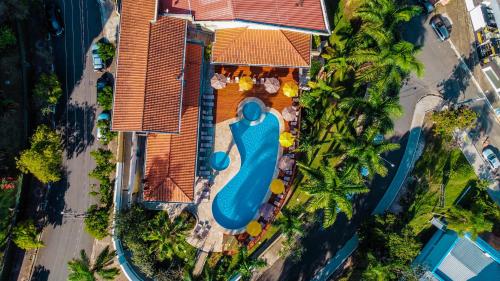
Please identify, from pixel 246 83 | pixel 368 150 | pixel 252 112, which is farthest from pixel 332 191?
pixel 246 83

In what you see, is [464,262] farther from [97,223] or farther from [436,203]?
[97,223]

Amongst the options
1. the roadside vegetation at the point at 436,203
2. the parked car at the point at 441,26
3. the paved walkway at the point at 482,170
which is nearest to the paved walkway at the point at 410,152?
the roadside vegetation at the point at 436,203

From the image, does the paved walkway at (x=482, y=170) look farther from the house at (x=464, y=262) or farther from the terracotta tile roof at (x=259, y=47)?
the terracotta tile roof at (x=259, y=47)

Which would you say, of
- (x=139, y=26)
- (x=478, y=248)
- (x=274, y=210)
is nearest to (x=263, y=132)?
(x=274, y=210)

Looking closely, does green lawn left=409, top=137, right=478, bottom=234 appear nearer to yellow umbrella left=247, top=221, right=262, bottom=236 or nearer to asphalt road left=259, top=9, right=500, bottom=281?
asphalt road left=259, top=9, right=500, bottom=281

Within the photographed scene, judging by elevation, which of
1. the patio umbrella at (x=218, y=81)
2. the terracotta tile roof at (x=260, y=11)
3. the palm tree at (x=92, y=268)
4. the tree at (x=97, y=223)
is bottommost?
the palm tree at (x=92, y=268)

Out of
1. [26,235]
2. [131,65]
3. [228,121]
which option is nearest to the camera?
[26,235]

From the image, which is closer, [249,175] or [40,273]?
[40,273]
